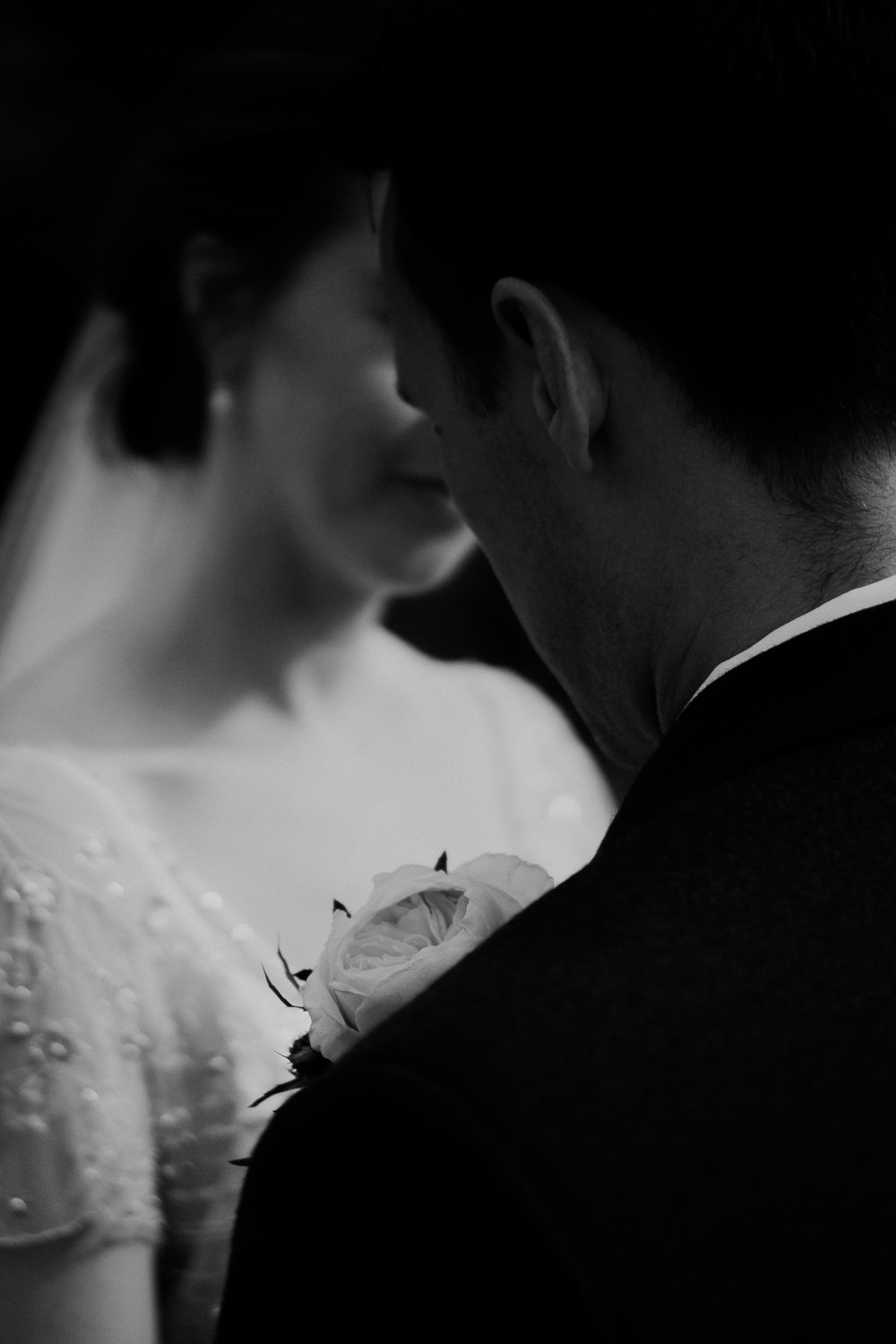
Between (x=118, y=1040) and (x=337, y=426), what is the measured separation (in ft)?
1.89

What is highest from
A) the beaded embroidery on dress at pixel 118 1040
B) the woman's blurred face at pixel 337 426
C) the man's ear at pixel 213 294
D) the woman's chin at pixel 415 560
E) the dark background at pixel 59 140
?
the dark background at pixel 59 140

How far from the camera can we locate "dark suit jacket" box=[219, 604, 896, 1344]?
435 millimetres

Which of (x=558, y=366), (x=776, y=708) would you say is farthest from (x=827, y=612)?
(x=558, y=366)

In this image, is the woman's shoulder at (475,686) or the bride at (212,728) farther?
the woman's shoulder at (475,686)

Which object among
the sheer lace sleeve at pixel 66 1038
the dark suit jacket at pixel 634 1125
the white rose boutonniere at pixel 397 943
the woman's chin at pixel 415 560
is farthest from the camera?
the woman's chin at pixel 415 560

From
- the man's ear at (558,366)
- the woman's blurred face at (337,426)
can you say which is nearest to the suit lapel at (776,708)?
the man's ear at (558,366)

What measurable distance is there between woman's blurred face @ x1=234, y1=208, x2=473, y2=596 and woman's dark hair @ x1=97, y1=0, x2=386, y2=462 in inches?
1.3

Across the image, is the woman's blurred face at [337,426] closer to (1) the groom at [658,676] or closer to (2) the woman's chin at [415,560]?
(2) the woman's chin at [415,560]

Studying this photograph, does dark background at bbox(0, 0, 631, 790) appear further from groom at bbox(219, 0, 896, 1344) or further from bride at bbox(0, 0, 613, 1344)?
groom at bbox(219, 0, 896, 1344)

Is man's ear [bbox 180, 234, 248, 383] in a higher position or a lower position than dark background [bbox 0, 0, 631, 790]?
lower

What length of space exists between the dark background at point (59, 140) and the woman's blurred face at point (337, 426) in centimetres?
18

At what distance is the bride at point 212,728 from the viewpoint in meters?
1.14

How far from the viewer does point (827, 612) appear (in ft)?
1.99

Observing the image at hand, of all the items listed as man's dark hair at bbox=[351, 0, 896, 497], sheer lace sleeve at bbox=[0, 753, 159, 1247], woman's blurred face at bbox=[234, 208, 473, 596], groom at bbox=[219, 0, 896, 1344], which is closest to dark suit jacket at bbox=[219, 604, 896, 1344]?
groom at bbox=[219, 0, 896, 1344]
